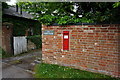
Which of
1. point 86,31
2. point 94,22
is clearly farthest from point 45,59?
point 94,22

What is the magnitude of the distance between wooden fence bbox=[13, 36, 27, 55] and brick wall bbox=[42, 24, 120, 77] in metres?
4.32

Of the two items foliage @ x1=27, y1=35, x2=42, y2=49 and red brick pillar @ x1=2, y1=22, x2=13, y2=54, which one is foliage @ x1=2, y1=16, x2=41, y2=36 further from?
red brick pillar @ x1=2, y1=22, x2=13, y2=54

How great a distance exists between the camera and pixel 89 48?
4.13m

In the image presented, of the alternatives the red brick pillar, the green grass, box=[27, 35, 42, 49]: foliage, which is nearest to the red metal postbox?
the green grass

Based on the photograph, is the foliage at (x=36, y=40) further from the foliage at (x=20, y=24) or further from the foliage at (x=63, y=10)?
the foliage at (x=63, y=10)

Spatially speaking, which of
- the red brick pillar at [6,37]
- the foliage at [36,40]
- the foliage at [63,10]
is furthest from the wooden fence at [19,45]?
the foliage at [63,10]

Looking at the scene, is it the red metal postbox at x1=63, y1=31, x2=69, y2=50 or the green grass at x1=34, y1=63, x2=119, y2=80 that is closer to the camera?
the green grass at x1=34, y1=63, x2=119, y2=80

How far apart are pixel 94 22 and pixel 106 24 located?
43cm

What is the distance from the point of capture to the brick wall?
374 centimetres

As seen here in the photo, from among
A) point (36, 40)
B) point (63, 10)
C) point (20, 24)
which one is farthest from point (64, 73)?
point (20, 24)

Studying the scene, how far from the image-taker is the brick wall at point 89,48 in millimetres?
3736

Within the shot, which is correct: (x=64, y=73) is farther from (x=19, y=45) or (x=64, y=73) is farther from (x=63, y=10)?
(x=19, y=45)

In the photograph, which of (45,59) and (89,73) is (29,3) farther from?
(89,73)

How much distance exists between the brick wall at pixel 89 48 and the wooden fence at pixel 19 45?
14.2ft
